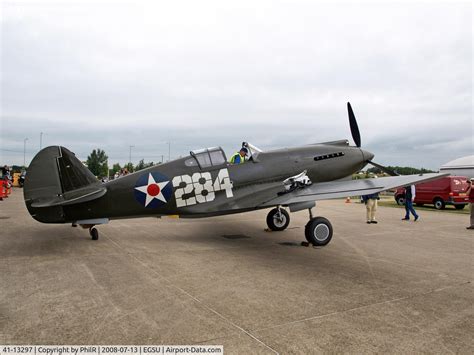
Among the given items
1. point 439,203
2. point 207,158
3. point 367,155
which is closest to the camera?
point 207,158

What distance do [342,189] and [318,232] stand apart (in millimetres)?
1137

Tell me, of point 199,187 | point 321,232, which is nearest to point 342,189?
point 321,232

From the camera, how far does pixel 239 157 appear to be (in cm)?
866

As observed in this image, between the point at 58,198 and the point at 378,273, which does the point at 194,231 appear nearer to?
the point at 58,198

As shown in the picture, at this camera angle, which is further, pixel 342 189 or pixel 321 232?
pixel 321 232

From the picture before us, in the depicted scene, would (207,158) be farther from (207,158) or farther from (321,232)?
(321,232)

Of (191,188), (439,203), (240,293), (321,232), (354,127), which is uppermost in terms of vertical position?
(354,127)

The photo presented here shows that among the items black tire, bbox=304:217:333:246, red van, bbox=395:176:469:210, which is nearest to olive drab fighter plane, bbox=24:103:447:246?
black tire, bbox=304:217:333:246

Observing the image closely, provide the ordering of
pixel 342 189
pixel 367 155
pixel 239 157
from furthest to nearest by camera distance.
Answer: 1. pixel 367 155
2. pixel 239 157
3. pixel 342 189

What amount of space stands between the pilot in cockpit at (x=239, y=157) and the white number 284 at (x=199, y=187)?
0.56 meters

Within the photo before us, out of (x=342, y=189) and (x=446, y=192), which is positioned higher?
(x=342, y=189)

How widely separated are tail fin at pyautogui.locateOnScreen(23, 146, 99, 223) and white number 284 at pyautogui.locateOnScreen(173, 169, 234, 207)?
2041 mm

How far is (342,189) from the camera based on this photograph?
748 cm

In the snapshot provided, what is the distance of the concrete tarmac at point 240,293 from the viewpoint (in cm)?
325
